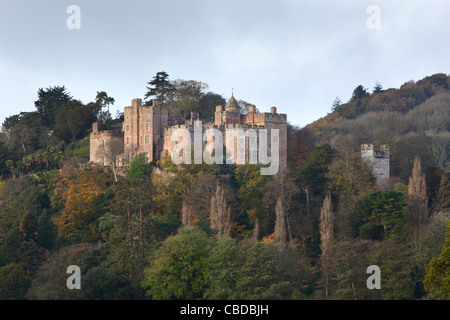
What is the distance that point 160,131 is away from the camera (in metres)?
60.0

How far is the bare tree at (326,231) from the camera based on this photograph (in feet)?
139

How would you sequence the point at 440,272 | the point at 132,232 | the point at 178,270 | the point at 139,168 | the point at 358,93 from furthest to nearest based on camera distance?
the point at 358,93, the point at 139,168, the point at 132,232, the point at 178,270, the point at 440,272

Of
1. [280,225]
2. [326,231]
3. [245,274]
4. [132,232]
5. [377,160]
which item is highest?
[377,160]

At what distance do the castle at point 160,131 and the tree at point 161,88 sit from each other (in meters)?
6.58

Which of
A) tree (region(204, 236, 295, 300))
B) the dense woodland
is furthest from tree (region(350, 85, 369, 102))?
tree (region(204, 236, 295, 300))

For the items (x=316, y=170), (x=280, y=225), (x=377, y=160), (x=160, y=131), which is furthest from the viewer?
(x=160, y=131)

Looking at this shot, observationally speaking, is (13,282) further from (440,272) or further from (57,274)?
(440,272)

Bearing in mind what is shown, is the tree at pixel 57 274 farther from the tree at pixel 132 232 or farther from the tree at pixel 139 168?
the tree at pixel 139 168

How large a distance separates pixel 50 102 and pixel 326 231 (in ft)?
136

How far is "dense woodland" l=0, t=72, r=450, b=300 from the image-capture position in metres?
39.7

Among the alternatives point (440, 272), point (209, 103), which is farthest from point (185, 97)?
point (440, 272)

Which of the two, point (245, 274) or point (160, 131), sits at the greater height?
point (160, 131)
